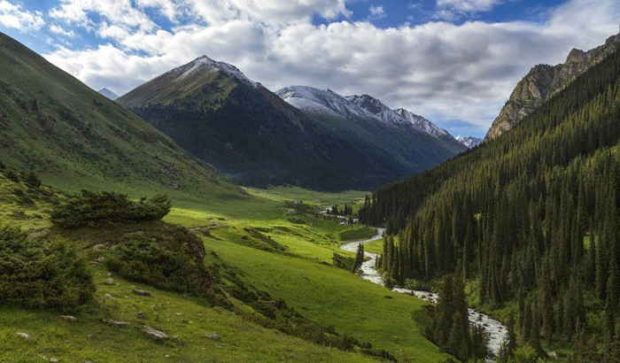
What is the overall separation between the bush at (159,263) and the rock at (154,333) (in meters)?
10.1

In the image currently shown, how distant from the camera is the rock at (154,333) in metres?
26.9

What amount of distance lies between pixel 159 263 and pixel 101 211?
939cm

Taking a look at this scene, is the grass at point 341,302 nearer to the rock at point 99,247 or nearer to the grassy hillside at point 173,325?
the grassy hillside at point 173,325

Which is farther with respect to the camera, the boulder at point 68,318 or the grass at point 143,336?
the boulder at point 68,318

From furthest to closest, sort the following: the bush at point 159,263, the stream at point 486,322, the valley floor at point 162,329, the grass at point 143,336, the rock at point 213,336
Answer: the stream at point 486,322 < the bush at point 159,263 < the rock at point 213,336 < the valley floor at point 162,329 < the grass at point 143,336

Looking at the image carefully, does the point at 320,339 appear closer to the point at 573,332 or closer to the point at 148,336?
the point at 148,336

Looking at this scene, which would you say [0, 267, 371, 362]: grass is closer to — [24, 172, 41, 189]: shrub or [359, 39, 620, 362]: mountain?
[24, 172, 41, 189]: shrub

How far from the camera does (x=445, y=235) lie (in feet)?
491

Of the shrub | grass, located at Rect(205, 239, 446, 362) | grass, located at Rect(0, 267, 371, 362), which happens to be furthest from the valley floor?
the shrub

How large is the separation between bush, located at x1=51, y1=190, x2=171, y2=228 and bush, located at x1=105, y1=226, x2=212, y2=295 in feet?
12.5

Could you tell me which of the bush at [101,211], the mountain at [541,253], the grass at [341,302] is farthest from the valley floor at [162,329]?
the mountain at [541,253]

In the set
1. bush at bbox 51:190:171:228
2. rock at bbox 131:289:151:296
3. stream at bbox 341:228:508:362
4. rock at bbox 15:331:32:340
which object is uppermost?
bush at bbox 51:190:171:228

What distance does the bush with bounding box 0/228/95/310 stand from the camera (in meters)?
25.6

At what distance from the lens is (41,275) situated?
26.8 meters
